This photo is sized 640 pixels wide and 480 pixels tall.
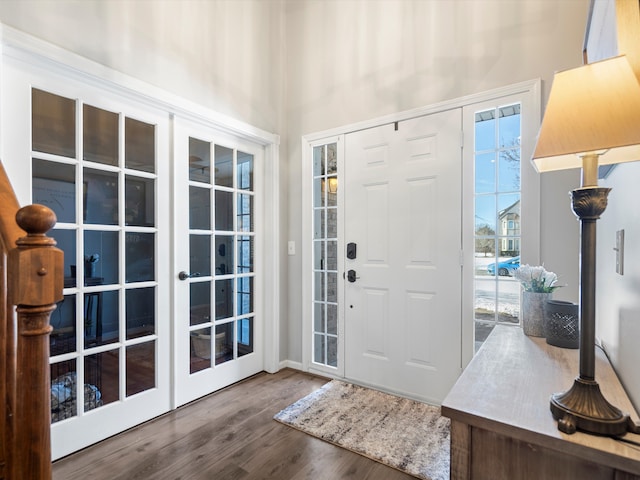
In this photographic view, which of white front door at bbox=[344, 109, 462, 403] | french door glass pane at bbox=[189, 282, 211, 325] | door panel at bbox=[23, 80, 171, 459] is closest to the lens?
door panel at bbox=[23, 80, 171, 459]

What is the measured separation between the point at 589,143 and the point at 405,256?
6.07 feet

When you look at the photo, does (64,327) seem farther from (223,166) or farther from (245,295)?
(223,166)

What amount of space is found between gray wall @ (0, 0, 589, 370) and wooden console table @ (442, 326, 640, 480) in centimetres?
127

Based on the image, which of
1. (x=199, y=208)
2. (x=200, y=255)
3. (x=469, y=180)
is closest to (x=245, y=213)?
(x=199, y=208)

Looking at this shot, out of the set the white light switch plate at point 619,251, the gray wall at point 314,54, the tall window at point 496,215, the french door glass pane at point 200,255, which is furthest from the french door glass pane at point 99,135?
the white light switch plate at point 619,251

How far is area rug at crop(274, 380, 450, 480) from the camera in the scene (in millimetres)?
1787

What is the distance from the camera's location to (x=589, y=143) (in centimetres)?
71

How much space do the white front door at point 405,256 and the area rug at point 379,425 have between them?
0.19m

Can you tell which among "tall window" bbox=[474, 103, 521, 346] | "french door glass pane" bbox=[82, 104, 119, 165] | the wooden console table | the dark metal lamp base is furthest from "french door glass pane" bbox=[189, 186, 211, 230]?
the dark metal lamp base

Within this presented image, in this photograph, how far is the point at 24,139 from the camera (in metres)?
1.67

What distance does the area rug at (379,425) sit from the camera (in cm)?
179

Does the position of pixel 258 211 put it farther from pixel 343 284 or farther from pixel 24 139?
pixel 24 139

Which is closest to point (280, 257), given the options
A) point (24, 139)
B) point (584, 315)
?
point (24, 139)

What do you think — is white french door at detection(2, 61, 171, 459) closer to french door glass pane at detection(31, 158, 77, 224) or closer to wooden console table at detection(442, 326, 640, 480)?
french door glass pane at detection(31, 158, 77, 224)
